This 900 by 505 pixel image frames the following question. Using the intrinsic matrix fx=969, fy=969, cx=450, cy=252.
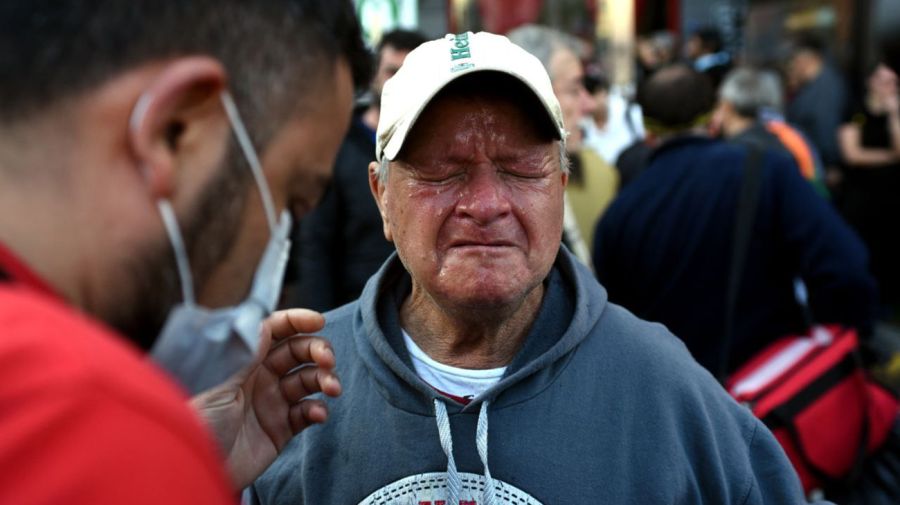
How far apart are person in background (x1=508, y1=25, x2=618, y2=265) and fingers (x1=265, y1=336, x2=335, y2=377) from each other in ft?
6.84

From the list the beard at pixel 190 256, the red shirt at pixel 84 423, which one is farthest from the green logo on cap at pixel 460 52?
the red shirt at pixel 84 423

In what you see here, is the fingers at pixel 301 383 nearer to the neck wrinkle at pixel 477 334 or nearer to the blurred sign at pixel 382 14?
the neck wrinkle at pixel 477 334

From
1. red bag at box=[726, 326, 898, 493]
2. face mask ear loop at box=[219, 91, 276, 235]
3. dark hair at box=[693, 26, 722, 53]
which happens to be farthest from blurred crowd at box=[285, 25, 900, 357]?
dark hair at box=[693, 26, 722, 53]

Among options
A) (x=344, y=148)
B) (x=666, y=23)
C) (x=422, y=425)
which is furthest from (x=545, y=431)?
(x=666, y=23)

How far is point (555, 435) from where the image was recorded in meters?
1.76

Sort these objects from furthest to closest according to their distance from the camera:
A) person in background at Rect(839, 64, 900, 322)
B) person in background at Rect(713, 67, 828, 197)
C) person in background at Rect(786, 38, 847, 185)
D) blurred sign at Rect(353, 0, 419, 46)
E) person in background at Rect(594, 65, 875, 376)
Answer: person in background at Rect(786, 38, 847, 185)
person in background at Rect(839, 64, 900, 322)
blurred sign at Rect(353, 0, 419, 46)
person in background at Rect(713, 67, 828, 197)
person in background at Rect(594, 65, 875, 376)

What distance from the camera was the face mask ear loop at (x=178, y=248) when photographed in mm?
1021

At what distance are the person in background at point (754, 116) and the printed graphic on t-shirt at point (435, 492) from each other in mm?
3849

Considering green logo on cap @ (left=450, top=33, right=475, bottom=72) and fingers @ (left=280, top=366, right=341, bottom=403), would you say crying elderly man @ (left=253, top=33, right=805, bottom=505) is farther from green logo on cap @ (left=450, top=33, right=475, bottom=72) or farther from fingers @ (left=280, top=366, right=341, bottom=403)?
fingers @ (left=280, top=366, right=341, bottom=403)

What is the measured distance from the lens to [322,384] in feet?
5.57

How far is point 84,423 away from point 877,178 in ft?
26.2

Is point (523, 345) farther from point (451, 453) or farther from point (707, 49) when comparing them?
point (707, 49)

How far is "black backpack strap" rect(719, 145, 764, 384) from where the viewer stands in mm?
3379

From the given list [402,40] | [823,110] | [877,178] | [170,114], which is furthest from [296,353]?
[823,110]
